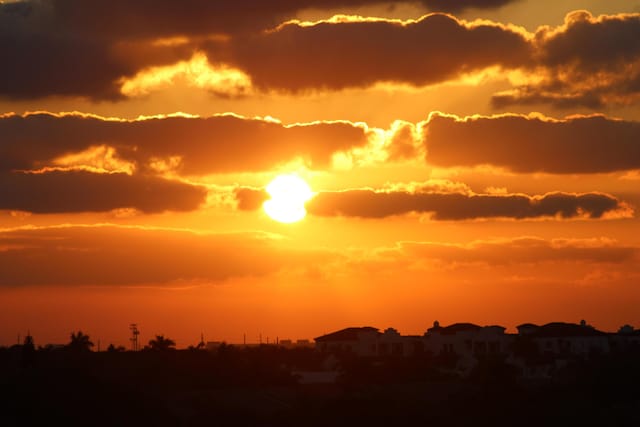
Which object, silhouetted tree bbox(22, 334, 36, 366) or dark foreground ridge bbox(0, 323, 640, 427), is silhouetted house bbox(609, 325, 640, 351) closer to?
dark foreground ridge bbox(0, 323, 640, 427)

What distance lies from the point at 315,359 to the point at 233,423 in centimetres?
5836

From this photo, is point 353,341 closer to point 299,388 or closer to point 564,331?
point 564,331

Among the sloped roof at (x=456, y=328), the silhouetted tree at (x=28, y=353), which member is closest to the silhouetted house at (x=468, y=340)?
the sloped roof at (x=456, y=328)

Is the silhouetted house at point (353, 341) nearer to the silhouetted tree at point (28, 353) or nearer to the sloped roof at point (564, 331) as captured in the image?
the sloped roof at point (564, 331)

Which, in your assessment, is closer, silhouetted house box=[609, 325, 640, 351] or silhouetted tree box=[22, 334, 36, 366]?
silhouetted tree box=[22, 334, 36, 366]

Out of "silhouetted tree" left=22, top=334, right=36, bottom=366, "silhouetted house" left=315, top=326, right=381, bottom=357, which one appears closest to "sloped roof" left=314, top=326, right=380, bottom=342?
"silhouetted house" left=315, top=326, right=381, bottom=357

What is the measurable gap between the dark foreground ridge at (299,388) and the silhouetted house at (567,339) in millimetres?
16932

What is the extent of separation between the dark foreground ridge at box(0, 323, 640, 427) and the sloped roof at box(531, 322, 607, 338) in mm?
20963

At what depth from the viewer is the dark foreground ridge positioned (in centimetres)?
9938

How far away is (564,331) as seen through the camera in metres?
188

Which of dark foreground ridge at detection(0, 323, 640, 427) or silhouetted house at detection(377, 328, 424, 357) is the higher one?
silhouetted house at detection(377, 328, 424, 357)

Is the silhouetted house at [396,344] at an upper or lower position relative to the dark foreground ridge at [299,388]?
upper

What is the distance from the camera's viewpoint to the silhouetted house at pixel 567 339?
18299 cm

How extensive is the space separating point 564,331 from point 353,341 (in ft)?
102
